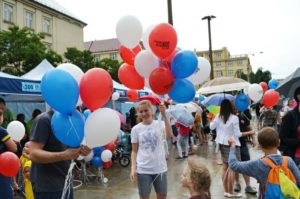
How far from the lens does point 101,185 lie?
7250 mm

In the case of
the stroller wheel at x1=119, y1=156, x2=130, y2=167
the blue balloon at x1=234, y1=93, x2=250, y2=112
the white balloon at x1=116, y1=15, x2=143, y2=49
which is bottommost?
the stroller wheel at x1=119, y1=156, x2=130, y2=167

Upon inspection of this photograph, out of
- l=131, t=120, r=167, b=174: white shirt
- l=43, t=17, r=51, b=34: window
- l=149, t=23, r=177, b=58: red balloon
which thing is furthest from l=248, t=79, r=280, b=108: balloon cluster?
l=43, t=17, r=51, b=34: window

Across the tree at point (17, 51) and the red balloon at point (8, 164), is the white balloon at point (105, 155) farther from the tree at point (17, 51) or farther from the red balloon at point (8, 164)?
the tree at point (17, 51)

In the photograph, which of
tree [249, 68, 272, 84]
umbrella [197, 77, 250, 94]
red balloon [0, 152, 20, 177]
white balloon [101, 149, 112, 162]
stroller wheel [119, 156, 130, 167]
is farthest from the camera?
tree [249, 68, 272, 84]

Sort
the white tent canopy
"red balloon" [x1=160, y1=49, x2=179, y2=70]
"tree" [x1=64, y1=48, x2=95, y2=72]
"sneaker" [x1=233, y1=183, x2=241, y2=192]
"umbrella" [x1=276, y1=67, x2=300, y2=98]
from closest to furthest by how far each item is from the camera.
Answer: "red balloon" [x1=160, y1=49, x2=179, y2=70] < "sneaker" [x1=233, y1=183, x2=241, y2=192] < "umbrella" [x1=276, y1=67, x2=300, y2=98] < the white tent canopy < "tree" [x1=64, y1=48, x2=95, y2=72]

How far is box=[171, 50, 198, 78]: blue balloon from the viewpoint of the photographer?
155 inches

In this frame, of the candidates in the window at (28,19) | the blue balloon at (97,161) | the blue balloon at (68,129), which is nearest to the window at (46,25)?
the window at (28,19)

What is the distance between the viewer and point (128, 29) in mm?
4441

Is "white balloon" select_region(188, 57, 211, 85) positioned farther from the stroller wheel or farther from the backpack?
the stroller wheel

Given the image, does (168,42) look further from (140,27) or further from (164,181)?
(164,181)

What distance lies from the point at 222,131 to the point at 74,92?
11.8 feet

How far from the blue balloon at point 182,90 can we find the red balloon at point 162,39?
1.40 ft

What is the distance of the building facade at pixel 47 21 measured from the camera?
30.6 metres

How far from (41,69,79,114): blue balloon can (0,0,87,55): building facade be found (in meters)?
29.1
